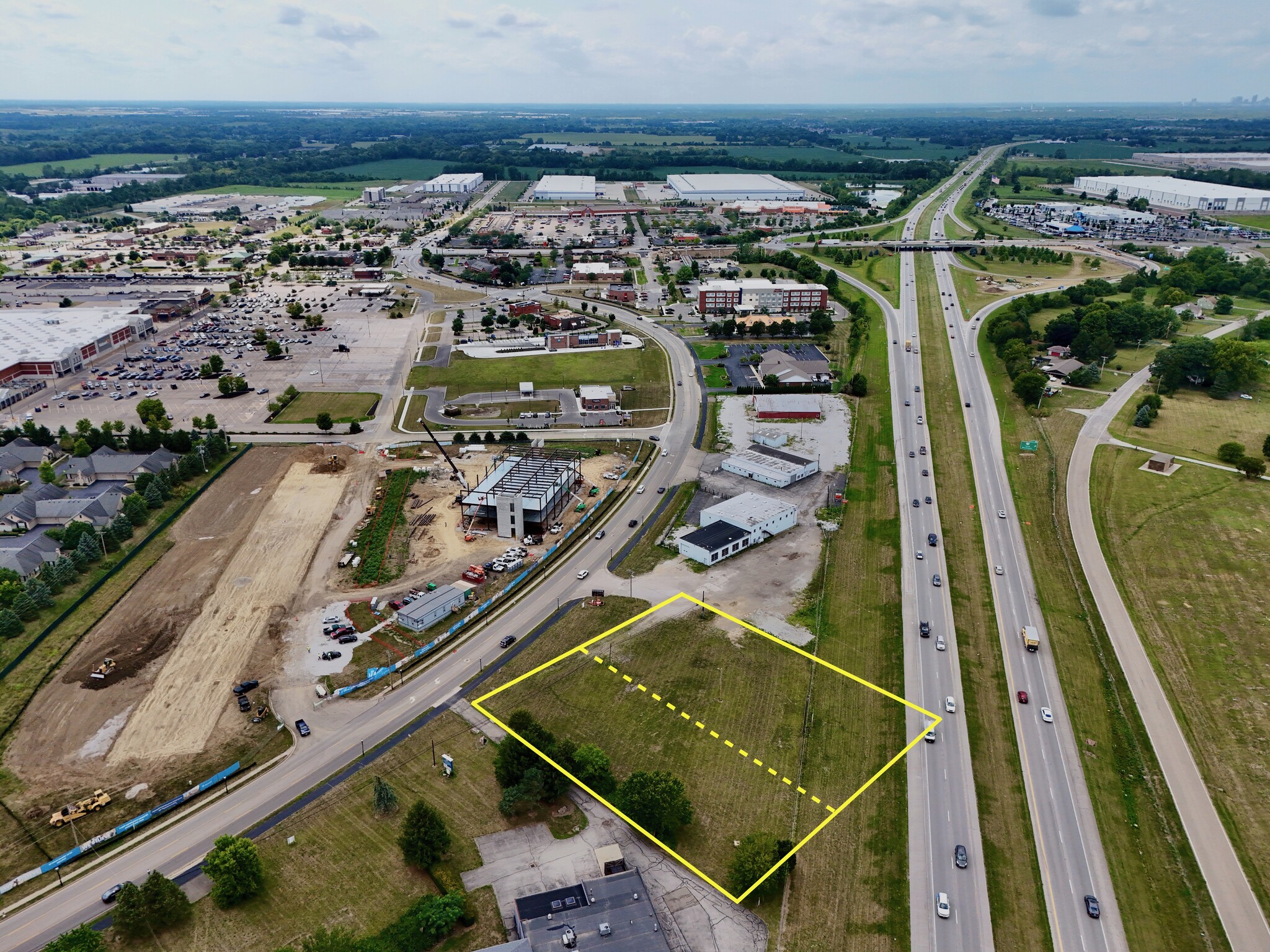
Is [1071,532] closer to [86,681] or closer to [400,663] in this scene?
[400,663]

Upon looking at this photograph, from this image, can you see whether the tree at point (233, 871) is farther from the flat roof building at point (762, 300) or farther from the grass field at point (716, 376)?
the flat roof building at point (762, 300)

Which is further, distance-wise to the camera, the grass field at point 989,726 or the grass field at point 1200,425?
the grass field at point 1200,425

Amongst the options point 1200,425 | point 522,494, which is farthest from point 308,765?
point 1200,425

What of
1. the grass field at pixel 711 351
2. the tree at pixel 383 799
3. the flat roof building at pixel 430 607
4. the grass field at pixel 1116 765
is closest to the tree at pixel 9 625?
the flat roof building at pixel 430 607

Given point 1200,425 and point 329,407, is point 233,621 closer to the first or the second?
point 329,407

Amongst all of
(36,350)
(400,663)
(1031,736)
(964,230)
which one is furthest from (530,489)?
(964,230)
